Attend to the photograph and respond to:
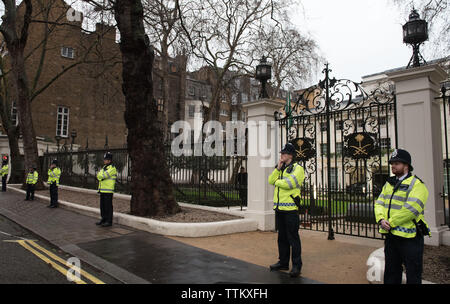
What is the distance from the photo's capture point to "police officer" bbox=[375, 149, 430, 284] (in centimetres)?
348

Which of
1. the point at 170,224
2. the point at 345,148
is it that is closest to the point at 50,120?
the point at 170,224

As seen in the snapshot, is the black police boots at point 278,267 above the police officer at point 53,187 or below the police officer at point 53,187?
below

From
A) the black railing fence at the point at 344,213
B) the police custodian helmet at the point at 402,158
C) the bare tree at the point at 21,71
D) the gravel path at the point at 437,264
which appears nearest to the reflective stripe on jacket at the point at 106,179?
the black railing fence at the point at 344,213

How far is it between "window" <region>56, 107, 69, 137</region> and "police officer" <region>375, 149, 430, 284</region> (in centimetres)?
3458

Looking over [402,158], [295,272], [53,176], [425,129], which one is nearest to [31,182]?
[53,176]

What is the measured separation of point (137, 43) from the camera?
30.4 ft

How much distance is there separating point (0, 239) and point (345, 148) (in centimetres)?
836

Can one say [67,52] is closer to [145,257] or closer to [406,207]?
[145,257]

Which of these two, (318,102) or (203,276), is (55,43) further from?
(203,276)

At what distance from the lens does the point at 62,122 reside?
3319 centimetres

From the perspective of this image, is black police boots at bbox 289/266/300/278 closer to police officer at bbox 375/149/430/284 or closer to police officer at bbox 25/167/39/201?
police officer at bbox 375/149/430/284

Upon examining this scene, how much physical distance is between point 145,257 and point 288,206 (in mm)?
2778

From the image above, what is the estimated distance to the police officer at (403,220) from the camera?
3477mm

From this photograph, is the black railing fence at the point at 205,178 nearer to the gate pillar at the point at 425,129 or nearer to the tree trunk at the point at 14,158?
the gate pillar at the point at 425,129
